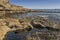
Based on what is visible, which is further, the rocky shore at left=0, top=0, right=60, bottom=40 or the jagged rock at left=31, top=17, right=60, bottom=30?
the jagged rock at left=31, top=17, right=60, bottom=30

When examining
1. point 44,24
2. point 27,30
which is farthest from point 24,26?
point 44,24

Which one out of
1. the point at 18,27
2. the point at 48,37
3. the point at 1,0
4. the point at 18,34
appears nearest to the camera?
the point at 48,37

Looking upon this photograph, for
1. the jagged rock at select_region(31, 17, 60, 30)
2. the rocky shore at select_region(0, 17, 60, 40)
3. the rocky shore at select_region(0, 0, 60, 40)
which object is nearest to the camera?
the rocky shore at select_region(0, 0, 60, 40)

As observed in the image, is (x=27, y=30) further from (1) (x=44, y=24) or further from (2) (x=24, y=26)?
(1) (x=44, y=24)

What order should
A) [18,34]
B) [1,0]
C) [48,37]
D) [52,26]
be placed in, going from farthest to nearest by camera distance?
[1,0], [52,26], [18,34], [48,37]

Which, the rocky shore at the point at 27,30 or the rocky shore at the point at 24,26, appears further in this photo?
the rocky shore at the point at 24,26

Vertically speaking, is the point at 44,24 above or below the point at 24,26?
below

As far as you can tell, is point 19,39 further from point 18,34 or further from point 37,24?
point 37,24

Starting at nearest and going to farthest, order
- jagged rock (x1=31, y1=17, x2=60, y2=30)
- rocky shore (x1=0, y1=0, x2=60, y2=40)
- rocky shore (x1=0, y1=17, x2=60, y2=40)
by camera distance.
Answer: rocky shore (x1=0, y1=0, x2=60, y2=40) < rocky shore (x1=0, y1=17, x2=60, y2=40) < jagged rock (x1=31, y1=17, x2=60, y2=30)

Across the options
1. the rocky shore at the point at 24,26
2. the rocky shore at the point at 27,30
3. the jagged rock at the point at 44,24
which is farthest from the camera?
the jagged rock at the point at 44,24

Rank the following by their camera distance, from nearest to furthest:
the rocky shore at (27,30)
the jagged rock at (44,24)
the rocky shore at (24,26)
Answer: the rocky shore at (27,30) < the rocky shore at (24,26) < the jagged rock at (44,24)

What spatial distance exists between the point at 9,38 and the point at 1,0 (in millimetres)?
53384

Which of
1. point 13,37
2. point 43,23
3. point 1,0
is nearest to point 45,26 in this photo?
point 43,23

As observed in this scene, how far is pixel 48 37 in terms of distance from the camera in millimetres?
24891
